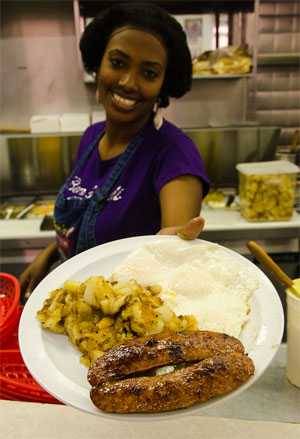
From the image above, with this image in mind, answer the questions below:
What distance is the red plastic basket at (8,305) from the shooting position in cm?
102

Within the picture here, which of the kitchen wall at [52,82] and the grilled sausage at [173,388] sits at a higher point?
the kitchen wall at [52,82]

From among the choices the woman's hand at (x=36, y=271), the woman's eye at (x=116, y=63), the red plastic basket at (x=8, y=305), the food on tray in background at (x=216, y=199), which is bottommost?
the food on tray in background at (x=216, y=199)

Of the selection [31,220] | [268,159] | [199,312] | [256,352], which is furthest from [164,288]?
[268,159]

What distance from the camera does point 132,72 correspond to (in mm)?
1229

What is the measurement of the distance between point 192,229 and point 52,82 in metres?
2.77

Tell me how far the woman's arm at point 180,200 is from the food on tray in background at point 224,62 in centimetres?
184

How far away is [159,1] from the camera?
111 inches

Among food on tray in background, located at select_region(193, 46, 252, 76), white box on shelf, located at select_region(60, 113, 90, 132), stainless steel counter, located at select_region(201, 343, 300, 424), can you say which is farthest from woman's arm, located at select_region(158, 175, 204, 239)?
white box on shelf, located at select_region(60, 113, 90, 132)

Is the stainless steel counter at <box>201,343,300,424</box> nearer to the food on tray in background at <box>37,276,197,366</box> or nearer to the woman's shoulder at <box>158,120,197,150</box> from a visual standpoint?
the food on tray in background at <box>37,276,197,366</box>

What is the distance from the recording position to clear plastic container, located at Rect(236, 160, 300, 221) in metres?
2.37

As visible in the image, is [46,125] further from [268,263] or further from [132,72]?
[268,263]

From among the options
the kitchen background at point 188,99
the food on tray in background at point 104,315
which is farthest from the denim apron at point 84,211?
the kitchen background at point 188,99

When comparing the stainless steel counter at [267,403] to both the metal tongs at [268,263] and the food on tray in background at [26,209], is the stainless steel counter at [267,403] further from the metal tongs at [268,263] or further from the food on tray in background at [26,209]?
the food on tray in background at [26,209]

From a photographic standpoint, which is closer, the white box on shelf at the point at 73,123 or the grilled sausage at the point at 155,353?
the grilled sausage at the point at 155,353
